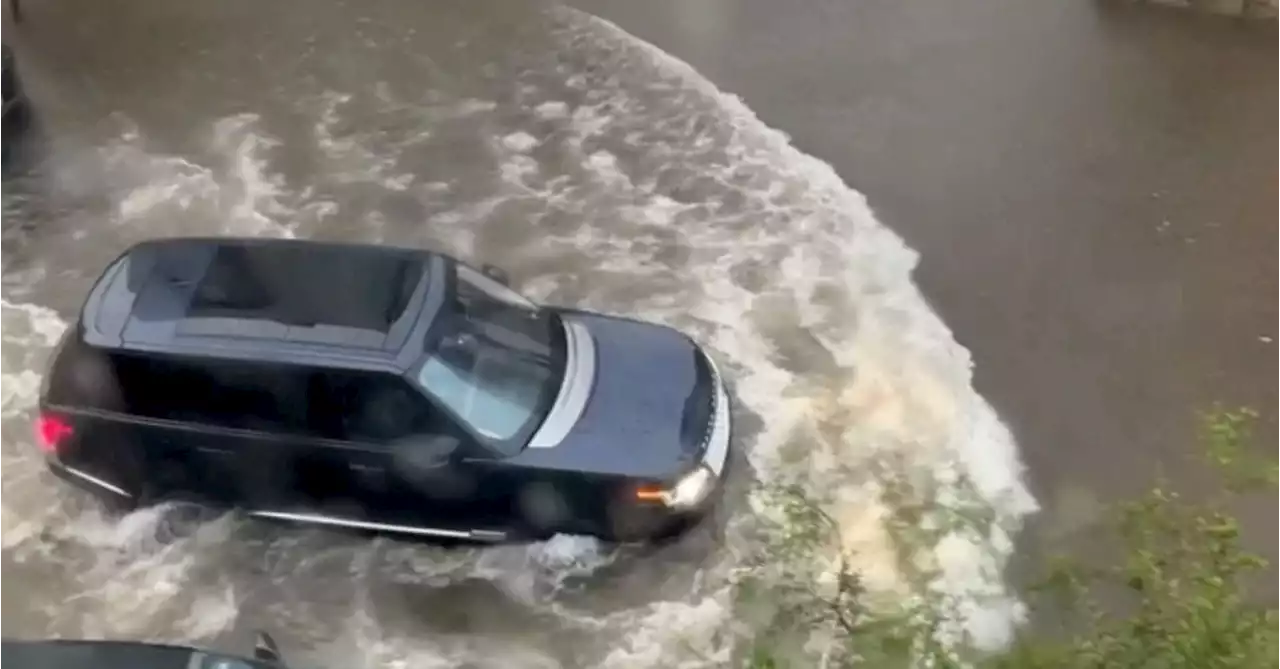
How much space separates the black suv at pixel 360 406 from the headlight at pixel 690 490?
12 mm

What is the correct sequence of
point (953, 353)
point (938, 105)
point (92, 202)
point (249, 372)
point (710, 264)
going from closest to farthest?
1. point (249, 372)
2. point (953, 353)
3. point (710, 264)
4. point (92, 202)
5. point (938, 105)

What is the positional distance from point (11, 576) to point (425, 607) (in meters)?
2.78

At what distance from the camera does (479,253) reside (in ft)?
36.9

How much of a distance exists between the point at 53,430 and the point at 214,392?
3.99ft

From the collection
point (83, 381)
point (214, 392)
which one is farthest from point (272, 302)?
point (83, 381)

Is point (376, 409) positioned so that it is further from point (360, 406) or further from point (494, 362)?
point (494, 362)

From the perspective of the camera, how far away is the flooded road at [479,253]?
8453mm

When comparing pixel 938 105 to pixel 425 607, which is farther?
pixel 938 105

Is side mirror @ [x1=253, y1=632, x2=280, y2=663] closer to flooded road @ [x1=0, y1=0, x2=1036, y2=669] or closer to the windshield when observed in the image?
flooded road @ [x1=0, y1=0, x2=1036, y2=669]

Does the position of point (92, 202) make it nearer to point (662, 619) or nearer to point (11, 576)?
point (11, 576)

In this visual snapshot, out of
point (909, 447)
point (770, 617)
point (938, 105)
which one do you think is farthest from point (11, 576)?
point (938, 105)

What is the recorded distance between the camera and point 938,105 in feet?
41.9

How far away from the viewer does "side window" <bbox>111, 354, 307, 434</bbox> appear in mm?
7867

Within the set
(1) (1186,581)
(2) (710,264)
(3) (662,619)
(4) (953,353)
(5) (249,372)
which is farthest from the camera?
(2) (710,264)
